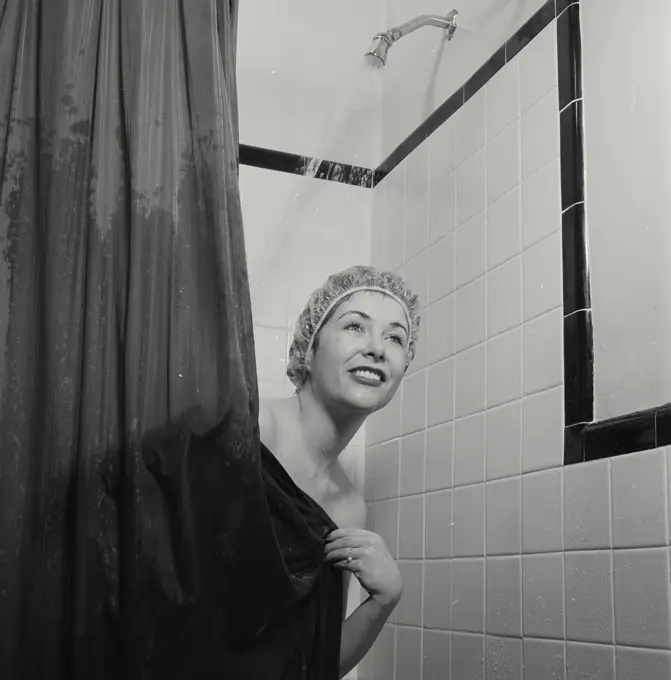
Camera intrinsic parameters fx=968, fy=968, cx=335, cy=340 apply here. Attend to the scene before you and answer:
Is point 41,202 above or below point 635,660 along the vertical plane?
above

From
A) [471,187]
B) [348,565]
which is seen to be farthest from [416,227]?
[348,565]

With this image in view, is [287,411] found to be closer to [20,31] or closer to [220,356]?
[220,356]

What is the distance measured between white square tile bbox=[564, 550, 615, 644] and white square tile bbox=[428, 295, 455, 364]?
582 mm

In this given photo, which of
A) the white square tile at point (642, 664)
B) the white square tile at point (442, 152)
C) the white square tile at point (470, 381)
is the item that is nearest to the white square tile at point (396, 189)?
the white square tile at point (442, 152)

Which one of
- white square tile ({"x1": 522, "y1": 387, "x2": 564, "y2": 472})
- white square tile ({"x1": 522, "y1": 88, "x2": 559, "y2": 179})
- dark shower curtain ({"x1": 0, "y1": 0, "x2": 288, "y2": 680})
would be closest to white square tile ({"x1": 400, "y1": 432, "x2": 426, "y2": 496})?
white square tile ({"x1": 522, "y1": 387, "x2": 564, "y2": 472})

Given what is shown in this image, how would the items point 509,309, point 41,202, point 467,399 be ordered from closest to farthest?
point 41,202, point 509,309, point 467,399

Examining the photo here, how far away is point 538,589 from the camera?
155 cm

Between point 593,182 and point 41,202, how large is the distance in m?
0.93

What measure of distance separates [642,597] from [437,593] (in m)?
0.59

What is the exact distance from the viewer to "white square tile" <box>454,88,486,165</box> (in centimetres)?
192

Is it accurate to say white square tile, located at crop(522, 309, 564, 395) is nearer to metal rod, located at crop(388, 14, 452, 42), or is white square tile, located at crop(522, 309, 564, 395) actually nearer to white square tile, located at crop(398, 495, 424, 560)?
white square tile, located at crop(398, 495, 424, 560)

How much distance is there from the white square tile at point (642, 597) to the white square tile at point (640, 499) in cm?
2

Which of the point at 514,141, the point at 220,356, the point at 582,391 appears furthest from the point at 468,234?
the point at 220,356

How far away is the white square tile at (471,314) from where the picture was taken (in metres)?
1.83
